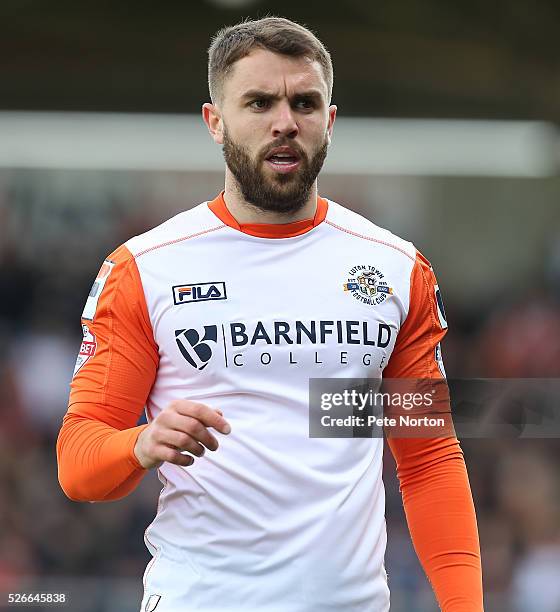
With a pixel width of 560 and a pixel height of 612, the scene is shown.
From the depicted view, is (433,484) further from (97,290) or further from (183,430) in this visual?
(97,290)

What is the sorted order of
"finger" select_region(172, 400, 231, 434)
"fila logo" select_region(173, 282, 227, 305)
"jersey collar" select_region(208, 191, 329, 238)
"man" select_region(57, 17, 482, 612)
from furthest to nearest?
→ "jersey collar" select_region(208, 191, 329, 238), "fila logo" select_region(173, 282, 227, 305), "man" select_region(57, 17, 482, 612), "finger" select_region(172, 400, 231, 434)

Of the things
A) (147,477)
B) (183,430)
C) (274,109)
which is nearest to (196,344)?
(183,430)

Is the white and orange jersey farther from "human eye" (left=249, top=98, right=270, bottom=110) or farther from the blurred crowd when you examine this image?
the blurred crowd

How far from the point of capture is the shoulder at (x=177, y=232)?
276 cm

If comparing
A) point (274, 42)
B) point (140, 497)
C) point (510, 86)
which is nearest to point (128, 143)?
point (510, 86)

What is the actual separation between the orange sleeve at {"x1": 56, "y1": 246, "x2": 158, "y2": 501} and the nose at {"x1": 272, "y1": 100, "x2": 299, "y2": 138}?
45 cm

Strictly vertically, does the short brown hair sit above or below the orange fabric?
above

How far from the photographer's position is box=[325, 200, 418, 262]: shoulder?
9.36 ft

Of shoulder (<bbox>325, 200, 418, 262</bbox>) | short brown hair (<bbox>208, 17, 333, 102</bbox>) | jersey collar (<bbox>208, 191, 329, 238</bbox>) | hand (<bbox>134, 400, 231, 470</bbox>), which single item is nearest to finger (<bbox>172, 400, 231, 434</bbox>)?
hand (<bbox>134, 400, 231, 470</bbox>)

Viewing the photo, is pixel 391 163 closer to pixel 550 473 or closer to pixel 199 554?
pixel 550 473

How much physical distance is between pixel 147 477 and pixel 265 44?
529 cm

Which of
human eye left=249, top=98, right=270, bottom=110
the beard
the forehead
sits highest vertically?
the forehead

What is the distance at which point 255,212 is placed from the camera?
110 inches

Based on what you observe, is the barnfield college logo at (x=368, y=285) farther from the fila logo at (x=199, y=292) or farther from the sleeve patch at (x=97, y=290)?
the sleeve patch at (x=97, y=290)
